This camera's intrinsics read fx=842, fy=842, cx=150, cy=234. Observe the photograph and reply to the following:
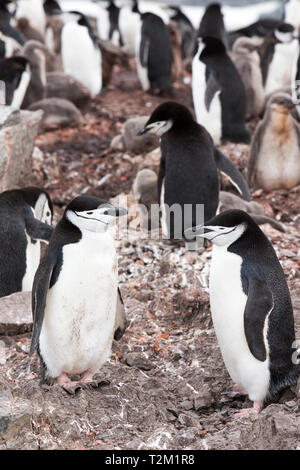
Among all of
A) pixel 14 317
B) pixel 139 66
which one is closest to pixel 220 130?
pixel 139 66

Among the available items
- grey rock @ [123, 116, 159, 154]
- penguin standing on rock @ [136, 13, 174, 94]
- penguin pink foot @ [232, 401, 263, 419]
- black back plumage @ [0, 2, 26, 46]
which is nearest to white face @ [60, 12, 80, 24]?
black back plumage @ [0, 2, 26, 46]

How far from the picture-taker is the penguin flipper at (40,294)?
385 centimetres

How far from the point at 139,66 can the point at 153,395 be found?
7.95 metres

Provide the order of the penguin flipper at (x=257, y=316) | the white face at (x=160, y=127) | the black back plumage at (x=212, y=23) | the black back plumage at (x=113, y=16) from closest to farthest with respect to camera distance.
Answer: the penguin flipper at (x=257, y=316) < the white face at (x=160, y=127) < the black back plumage at (x=212, y=23) < the black back plumage at (x=113, y=16)

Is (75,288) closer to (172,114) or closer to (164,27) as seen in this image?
(172,114)

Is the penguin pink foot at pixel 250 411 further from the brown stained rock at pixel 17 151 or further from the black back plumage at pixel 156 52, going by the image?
the black back plumage at pixel 156 52

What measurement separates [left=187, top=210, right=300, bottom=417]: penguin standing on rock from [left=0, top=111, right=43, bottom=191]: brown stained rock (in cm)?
351

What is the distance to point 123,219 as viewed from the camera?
6.45 metres

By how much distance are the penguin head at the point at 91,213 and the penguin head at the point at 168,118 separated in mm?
2159

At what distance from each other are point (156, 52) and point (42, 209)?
6394 mm

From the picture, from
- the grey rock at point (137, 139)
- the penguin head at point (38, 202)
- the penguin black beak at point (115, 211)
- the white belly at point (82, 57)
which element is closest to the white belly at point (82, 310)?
the penguin black beak at point (115, 211)

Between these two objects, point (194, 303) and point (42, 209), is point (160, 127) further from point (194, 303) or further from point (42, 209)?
point (194, 303)

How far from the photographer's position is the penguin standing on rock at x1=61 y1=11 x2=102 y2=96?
436 inches

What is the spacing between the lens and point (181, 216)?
19.9ft
